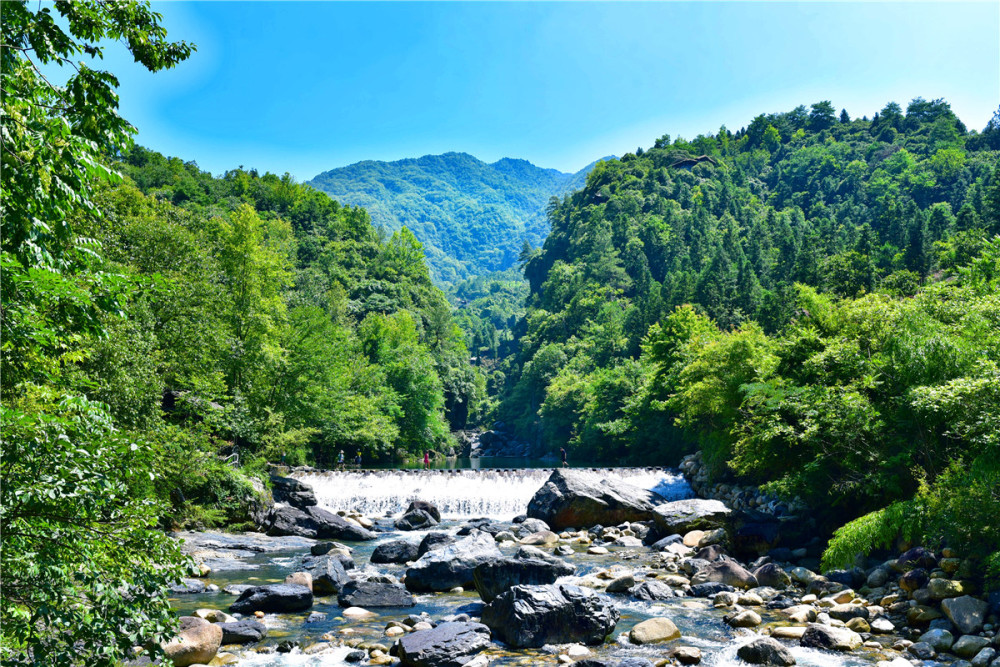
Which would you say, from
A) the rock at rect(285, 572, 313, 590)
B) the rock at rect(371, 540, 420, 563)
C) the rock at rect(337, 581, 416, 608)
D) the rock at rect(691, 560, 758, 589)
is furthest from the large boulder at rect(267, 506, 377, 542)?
the rock at rect(691, 560, 758, 589)

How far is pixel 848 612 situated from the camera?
1347cm

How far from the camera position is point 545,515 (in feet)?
88.7

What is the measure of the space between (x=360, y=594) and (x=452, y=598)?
222 centimetres

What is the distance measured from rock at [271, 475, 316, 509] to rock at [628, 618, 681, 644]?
18912 millimetres

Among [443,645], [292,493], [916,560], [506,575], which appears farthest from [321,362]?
[916,560]

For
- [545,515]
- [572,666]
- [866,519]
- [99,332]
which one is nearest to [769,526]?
[866,519]

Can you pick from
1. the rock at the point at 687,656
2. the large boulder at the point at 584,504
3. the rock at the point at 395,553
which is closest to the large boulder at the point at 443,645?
the rock at the point at 687,656

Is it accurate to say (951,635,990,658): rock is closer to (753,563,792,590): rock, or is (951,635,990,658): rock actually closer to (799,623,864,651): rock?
(799,623,864,651): rock

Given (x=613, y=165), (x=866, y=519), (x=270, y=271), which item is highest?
(x=613, y=165)

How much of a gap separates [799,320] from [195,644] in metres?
25.6

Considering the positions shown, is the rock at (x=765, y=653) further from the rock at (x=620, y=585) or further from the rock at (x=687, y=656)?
the rock at (x=620, y=585)

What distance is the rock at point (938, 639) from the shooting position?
36.9 feet

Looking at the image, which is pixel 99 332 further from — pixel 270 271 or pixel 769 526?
pixel 270 271

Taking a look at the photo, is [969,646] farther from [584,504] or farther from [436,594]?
[584,504]
